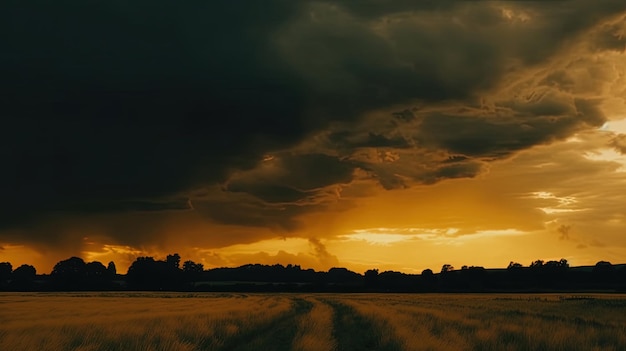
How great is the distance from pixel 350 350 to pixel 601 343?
760cm

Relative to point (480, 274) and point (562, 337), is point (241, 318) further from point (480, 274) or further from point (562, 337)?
point (480, 274)

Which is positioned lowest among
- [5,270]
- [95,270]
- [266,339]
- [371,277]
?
[266,339]

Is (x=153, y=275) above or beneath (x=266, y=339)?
above

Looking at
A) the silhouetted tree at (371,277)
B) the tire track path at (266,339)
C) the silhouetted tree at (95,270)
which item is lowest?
the tire track path at (266,339)

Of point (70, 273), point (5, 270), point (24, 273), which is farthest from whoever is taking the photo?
point (24, 273)

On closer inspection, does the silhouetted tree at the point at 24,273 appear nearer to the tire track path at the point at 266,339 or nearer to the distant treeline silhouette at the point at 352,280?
the distant treeline silhouette at the point at 352,280

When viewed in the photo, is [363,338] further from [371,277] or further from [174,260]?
[174,260]

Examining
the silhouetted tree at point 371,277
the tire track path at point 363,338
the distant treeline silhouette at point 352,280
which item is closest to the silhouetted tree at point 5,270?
the distant treeline silhouette at point 352,280

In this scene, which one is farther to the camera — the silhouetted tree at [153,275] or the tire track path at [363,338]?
the silhouetted tree at [153,275]

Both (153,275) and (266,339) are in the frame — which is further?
(153,275)

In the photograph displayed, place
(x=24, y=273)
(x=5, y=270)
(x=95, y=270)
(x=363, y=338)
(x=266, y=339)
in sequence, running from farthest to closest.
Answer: (x=24, y=273) → (x=95, y=270) → (x=5, y=270) → (x=363, y=338) → (x=266, y=339)

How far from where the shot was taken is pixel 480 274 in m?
155

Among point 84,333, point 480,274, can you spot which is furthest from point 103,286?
point 84,333

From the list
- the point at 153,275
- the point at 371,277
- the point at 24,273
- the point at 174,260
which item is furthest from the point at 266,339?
the point at 24,273
